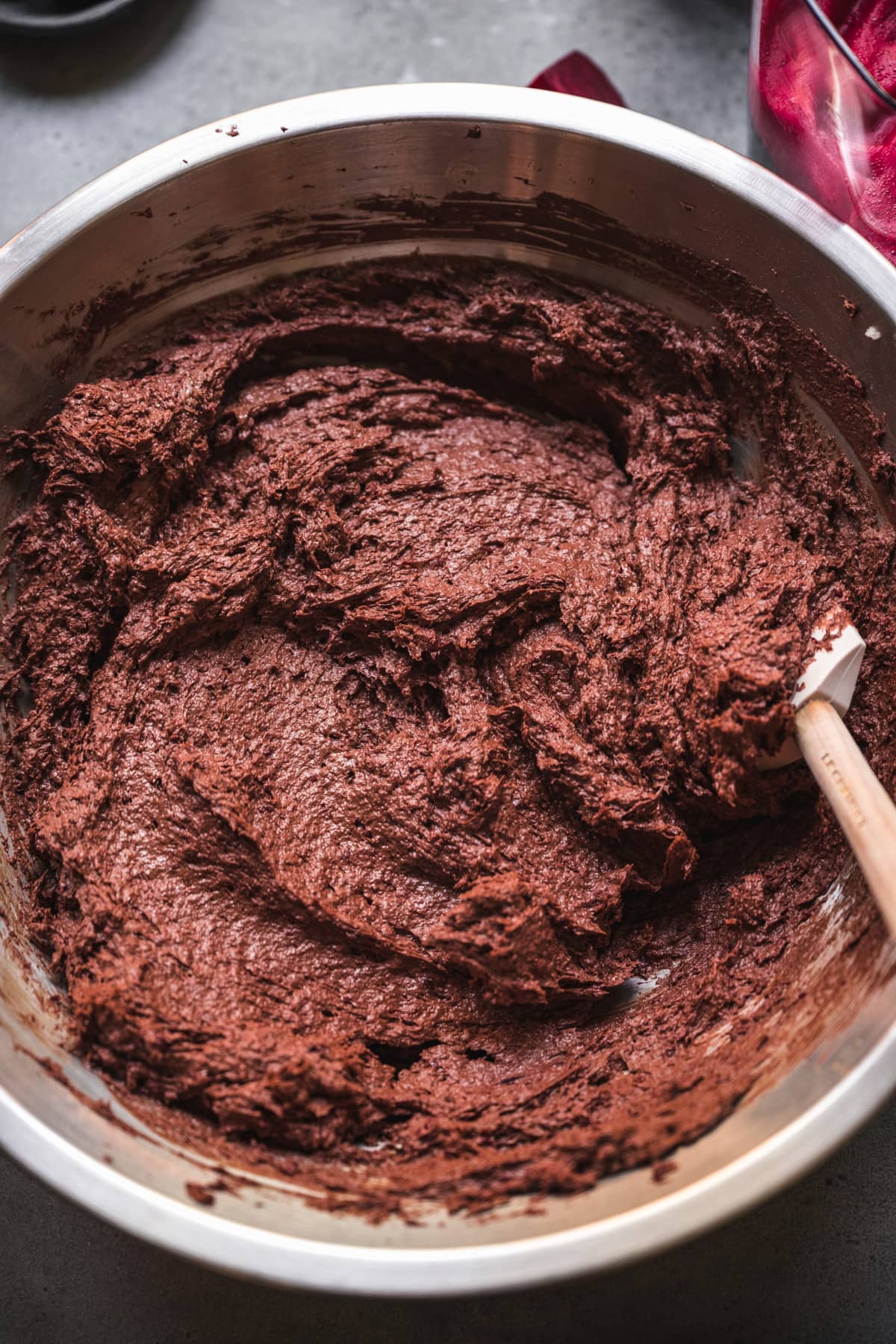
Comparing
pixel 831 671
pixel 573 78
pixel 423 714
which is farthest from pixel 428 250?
pixel 831 671

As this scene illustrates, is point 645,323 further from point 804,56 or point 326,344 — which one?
point 326,344

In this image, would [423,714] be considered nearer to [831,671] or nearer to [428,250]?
[831,671]

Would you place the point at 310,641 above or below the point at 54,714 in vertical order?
above

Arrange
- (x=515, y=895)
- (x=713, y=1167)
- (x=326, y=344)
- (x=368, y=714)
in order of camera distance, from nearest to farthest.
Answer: (x=713, y=1167)
(x=515, y=895)
(x=368, y=714)
(x=326, y=344)

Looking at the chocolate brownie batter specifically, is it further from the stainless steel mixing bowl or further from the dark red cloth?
the dark red cloth

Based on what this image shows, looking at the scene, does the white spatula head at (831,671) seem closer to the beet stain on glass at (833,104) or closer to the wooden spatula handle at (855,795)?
the wooden spatula handle at (855,795)

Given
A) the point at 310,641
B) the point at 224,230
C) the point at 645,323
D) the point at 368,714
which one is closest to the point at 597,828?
the point at 368,714
